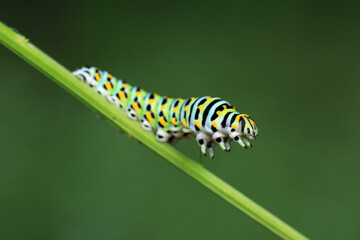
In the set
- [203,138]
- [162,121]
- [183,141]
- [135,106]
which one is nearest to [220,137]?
[203,138]

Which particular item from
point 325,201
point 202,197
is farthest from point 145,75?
point 325,201

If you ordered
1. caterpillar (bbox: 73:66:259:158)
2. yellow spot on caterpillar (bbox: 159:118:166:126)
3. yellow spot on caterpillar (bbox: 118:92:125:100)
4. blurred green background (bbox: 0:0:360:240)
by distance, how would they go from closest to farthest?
caterpillar (bbox: 73:66:259:158), yellow spot on caterpillar (bbox: 159:118:166:126), yellow spot on caterpillar (bbox: 118:92:125:100), blurred green background (bbox: 0:0:360:240)

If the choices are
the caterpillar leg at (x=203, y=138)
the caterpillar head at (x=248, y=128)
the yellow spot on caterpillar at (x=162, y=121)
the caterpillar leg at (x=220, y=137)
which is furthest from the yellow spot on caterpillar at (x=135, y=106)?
the caterpillar head at (x=248, y=128)

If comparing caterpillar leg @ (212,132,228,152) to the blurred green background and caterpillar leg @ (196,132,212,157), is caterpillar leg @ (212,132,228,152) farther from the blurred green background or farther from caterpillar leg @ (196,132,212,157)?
the blurred green background

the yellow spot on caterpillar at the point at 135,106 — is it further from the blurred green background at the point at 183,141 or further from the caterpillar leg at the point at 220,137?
the blurred green background at the point at 183,141

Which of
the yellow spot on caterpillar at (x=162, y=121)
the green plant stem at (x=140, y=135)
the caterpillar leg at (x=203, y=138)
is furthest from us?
the yellow spot on caterpillar at (x=162, y=121)

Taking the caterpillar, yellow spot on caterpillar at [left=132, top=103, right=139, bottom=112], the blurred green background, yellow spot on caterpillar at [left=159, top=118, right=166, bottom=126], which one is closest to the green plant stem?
the caterpillar

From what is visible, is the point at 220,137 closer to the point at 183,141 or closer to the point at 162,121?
the point at 162,121
